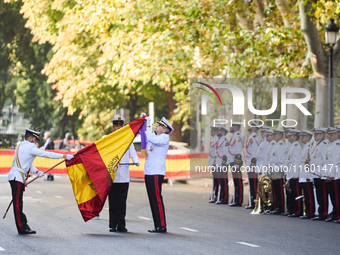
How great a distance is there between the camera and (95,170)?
35.5ft

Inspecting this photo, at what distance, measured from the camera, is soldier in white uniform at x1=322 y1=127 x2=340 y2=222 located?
516 inches

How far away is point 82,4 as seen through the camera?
80.7 ft

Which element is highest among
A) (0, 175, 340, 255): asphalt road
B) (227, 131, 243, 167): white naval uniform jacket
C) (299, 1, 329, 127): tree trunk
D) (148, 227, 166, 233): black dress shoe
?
(299, 1, 329, 127): tree trunk

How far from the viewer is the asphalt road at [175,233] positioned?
9273 millimetres

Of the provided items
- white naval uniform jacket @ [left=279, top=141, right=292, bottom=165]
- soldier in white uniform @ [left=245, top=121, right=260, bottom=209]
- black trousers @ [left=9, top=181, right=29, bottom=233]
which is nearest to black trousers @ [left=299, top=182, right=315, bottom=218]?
white naval uniform jacket @ [left=279, top=141, right=292, bottom=165]

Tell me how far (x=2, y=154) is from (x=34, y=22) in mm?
9343

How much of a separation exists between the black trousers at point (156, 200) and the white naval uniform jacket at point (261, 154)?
473 centimetres

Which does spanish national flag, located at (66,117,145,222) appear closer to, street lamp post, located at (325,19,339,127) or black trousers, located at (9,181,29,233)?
black trousers, located at (9,181,29,233)

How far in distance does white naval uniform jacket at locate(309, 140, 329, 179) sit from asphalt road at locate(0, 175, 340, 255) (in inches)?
42.3

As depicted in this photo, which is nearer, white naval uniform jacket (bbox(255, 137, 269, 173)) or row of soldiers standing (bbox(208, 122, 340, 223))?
row of soldiers standing (bbox(208, 122, 340, 223))

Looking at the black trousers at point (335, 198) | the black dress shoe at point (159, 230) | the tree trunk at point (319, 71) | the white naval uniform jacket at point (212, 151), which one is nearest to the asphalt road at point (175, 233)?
the black dress shoe at point (159, 230)

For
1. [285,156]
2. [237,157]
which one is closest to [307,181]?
[285,156]

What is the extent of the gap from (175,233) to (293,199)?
425 centimetres

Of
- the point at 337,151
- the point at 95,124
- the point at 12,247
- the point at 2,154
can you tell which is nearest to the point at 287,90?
the point at 337,151
